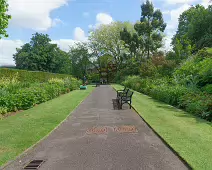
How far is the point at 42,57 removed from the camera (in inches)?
2301

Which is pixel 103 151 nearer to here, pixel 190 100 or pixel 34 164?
pixel 34 164

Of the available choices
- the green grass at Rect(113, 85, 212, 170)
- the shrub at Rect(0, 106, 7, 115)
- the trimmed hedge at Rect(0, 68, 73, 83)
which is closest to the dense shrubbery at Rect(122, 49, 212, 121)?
the green grass at Rect(113, 85, 212, 170)

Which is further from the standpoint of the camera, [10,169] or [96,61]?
[96,61]

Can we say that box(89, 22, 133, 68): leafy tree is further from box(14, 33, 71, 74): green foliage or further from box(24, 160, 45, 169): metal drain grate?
box(24, 160, 45, 169): metal drain grate

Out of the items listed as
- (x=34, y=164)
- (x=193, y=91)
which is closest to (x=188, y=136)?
(x=34, y=164)

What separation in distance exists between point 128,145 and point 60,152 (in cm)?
165

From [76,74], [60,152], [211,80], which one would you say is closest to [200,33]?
[211,80]

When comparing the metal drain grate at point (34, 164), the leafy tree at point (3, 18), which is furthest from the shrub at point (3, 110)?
the leafy tree at point (3, 18)

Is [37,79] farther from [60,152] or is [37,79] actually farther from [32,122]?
[60,152]

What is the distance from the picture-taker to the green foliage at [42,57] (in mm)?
58059

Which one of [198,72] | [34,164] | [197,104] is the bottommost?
[34,164]

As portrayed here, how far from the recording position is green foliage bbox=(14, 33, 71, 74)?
5806 cm

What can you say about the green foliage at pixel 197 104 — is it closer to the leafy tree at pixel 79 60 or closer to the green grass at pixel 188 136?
the green grass at pixel 188 136

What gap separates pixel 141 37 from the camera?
41.7 meters
